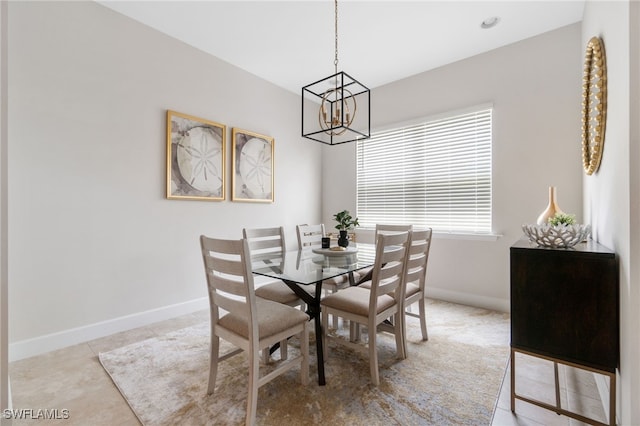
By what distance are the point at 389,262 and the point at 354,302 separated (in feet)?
1.17

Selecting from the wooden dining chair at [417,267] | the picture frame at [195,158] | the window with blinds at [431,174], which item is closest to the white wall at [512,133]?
the window with blinds at [431,174]

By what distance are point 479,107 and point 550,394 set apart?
273 cm

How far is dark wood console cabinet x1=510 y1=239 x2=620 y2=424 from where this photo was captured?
1.28m

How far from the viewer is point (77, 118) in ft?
7.61

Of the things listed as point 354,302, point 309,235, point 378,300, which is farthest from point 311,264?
point 309,235

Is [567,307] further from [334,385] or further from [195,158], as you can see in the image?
[195,158]

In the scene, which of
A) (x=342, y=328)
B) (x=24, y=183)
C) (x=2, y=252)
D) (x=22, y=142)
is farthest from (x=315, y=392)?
(x=22, y=142)

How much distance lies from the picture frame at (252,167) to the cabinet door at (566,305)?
2870 millimetres

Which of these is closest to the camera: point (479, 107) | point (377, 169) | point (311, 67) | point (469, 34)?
point (469, 34)

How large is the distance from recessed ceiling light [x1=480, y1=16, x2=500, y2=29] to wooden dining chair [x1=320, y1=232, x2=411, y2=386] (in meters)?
2.30

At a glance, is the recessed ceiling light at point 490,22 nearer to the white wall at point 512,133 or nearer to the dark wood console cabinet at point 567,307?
the white wall at point 512,133

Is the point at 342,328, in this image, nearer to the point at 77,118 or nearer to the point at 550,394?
Answer: the point at 550,394

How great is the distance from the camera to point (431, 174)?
11.5 ft

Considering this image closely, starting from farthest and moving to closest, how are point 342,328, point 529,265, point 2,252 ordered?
point 342,328
point 529,265
point 2,252
